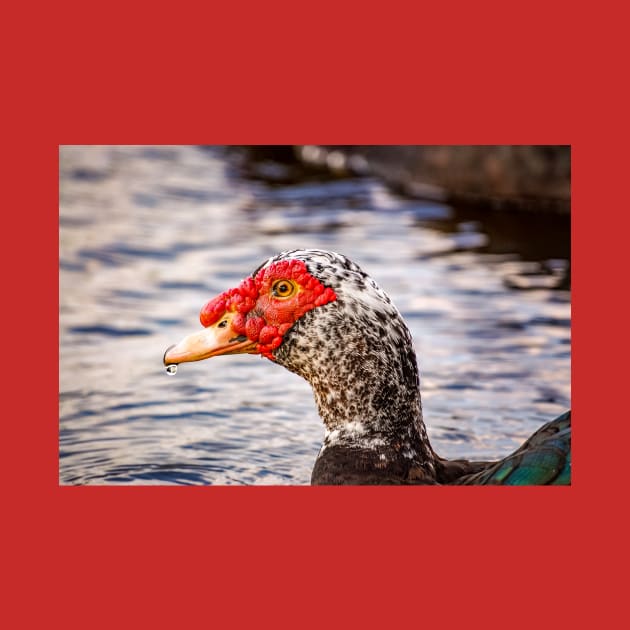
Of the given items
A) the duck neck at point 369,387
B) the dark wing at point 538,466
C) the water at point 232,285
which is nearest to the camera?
the dark wing at point 538,466

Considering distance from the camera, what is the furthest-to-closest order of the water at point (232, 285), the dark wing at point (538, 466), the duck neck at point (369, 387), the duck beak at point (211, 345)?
the water at point (232, 285)
the duck beak at point (211, 345)
the duck neck at point (369, 387)
the dark wing at point (538, 466)

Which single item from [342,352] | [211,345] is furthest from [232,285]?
[342,352]

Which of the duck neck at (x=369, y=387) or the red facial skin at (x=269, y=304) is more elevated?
the red facial skin at (x=269, y=304)

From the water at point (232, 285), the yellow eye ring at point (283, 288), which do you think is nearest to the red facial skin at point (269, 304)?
the yellow eye ring at point (283, 288)

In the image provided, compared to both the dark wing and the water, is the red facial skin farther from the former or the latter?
the water

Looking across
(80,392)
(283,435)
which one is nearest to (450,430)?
(283,435)

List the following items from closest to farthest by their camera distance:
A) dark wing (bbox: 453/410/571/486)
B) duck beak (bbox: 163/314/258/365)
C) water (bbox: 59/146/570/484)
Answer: dark wing (bbox: 453/410/571/486) < duck beak (bbox: 163/314/258/365) < water (bbox: 59/146/570/484)

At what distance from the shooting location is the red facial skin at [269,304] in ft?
15.0

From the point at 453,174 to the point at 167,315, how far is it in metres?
4.53

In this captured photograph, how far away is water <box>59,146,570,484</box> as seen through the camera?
600cm

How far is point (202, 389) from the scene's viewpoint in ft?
22.7

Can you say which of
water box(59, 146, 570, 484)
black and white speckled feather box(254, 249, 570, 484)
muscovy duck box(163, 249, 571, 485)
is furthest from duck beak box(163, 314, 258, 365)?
water box(59, 146, 570, 484)

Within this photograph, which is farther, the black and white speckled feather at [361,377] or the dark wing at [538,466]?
the black and white speckled feather at [361,377]

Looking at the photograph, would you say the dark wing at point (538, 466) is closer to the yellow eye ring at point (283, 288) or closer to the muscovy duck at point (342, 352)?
the muscovy duck at point (342, 352)
